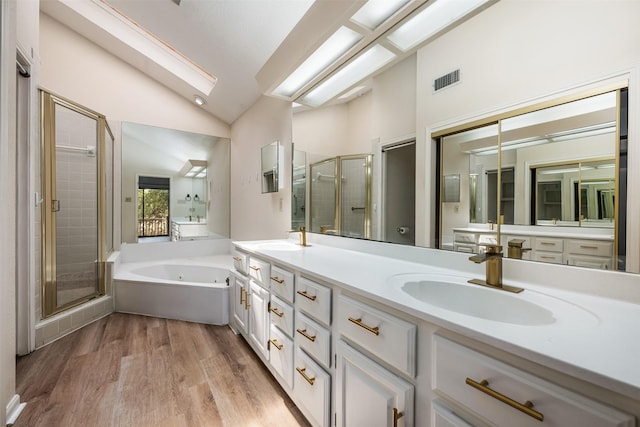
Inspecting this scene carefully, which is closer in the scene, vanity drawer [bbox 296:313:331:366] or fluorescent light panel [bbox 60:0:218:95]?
vanity drawer [bbox 296:313:331:366]

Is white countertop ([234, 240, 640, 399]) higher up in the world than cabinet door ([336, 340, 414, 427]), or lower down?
higher up

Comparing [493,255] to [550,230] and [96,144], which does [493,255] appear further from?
[96,144]

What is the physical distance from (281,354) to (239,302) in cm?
81

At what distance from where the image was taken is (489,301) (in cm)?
98

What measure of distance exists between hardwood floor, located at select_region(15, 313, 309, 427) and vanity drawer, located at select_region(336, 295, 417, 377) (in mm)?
761

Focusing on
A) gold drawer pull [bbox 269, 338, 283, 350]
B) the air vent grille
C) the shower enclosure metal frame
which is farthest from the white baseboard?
the air vent grille

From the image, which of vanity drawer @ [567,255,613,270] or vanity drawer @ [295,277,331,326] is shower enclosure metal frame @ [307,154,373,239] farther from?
vanity drawer @ [567,255,613,270]

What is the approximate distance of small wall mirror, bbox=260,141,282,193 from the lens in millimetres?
2559

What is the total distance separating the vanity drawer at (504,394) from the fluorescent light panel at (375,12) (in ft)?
4.74

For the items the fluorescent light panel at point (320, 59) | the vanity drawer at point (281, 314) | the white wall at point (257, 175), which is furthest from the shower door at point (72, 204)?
the vanity drawer at point (281, 314)

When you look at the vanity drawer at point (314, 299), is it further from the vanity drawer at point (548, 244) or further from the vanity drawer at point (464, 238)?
the vanity drawer at point (548, 244)

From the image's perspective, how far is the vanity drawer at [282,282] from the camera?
1.40 m

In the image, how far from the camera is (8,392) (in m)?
1.36

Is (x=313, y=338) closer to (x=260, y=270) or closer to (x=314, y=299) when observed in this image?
(x=314, y=299)
